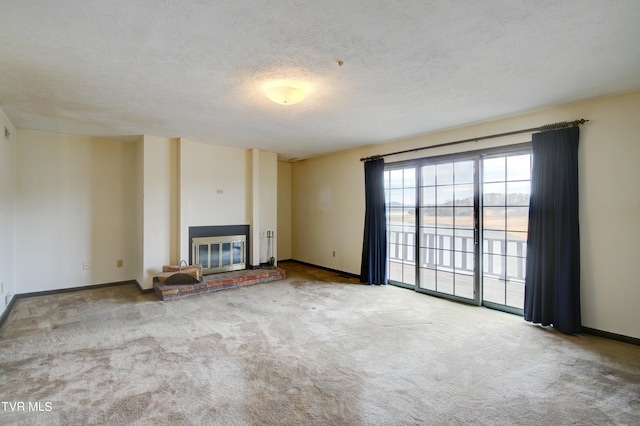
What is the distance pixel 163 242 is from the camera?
506 centimetres

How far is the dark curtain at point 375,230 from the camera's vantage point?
17.5 ft

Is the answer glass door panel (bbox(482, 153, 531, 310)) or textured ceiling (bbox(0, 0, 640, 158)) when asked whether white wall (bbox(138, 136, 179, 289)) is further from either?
glass door panel (bbox(482, 153, 531, 310))

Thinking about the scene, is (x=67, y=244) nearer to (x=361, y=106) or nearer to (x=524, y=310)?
(x=361, y=106)

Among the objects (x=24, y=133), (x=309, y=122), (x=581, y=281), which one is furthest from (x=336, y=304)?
(x=24, y=133)

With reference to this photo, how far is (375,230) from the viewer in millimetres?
5379

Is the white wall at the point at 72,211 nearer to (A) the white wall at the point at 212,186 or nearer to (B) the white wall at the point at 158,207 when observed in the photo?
(B) the white wall at the point at 158,207

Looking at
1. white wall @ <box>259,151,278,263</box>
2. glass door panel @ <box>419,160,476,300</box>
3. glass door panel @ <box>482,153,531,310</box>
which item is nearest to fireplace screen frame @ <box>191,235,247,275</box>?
white wall @ <box>259,151,278,263</box>

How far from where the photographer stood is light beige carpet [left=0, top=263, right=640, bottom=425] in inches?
78.8

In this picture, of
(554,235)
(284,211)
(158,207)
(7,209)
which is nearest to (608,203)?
(554,235)

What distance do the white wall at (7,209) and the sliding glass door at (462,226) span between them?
5.49m

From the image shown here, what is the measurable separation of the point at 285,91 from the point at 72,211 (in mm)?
4461

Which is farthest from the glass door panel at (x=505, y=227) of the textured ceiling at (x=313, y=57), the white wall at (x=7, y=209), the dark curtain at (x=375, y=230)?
the white wall at (x=7, y=209)

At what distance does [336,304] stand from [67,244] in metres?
4.49

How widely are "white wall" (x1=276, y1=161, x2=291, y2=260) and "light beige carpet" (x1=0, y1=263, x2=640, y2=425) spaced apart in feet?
11.3
